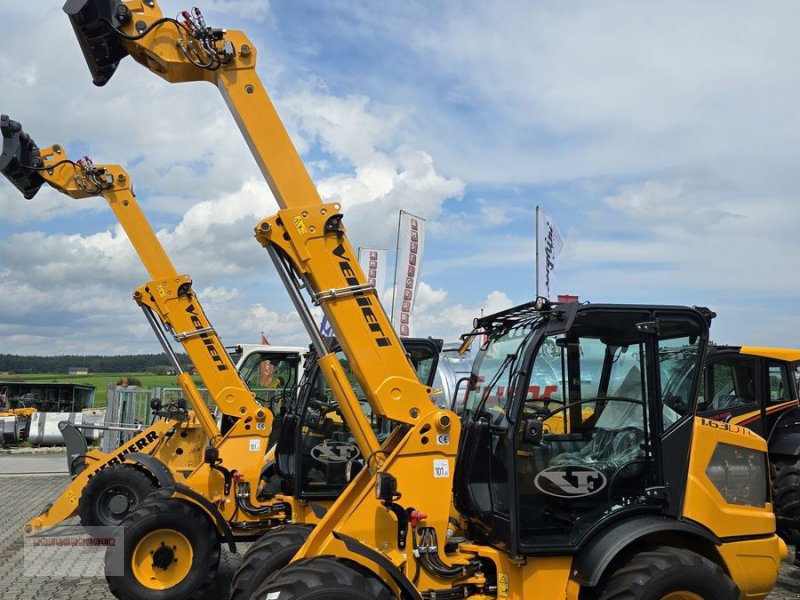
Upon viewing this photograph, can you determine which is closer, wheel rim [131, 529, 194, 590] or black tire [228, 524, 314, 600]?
black tire [228, 524, 314, 600]

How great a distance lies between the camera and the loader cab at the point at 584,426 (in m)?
4.77

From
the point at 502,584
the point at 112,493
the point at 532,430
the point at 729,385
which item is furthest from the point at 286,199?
the point at 729,385

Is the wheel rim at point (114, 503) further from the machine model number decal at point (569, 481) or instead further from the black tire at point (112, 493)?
the machine model number decal at point (569, 481)

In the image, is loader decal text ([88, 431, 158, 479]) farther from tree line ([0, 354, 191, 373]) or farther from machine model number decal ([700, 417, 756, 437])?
tree line ([0, 354, 191, 373])

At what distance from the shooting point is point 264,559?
5.32 m

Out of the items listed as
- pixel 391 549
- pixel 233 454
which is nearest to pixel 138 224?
pixel 233 454

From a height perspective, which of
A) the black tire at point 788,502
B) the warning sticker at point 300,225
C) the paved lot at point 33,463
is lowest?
the paved lot at point 33,463

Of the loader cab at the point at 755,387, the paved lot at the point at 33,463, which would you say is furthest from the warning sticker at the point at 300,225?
the paved lot at the point at 33,463

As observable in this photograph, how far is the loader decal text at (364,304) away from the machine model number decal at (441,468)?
0.81m

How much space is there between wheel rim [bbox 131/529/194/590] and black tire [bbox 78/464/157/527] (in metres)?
2.88

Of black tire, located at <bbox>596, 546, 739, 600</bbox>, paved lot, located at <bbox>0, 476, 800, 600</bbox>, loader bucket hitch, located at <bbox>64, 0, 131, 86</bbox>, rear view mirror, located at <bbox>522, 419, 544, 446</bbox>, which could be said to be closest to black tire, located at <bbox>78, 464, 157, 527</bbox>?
paved lot, located at <bbox>0, 476, 800, 600</bbox>

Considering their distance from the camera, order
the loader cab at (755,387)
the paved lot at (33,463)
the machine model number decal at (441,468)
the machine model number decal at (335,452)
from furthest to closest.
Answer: the paved lot at (33,463), the loader cab at (755,387), the machine model number decal at (335,452), the machine model number decal at (441,468)

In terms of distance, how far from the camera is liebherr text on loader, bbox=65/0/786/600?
4.64 metres

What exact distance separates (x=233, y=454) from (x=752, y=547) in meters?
5.31
